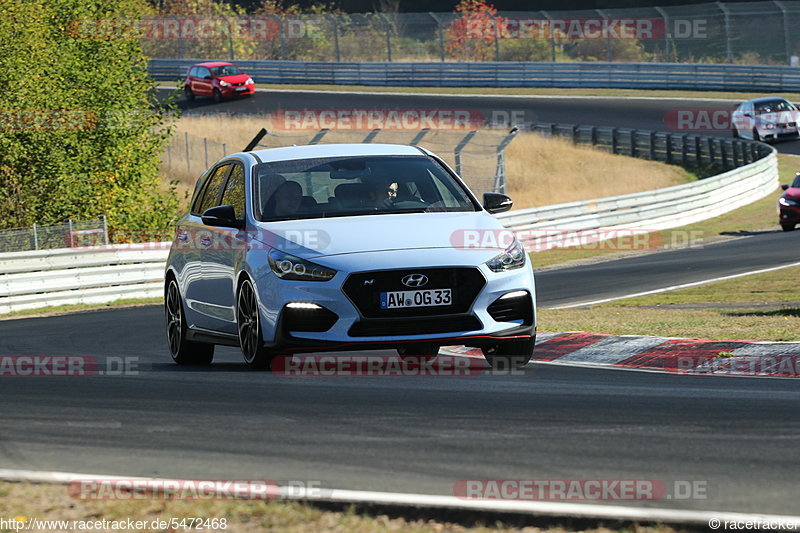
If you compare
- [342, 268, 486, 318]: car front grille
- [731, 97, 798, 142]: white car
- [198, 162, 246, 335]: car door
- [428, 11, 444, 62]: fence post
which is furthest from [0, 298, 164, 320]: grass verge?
[428, 11, 444, 62]: fence post

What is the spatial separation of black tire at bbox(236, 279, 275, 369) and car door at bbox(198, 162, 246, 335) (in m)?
0.18

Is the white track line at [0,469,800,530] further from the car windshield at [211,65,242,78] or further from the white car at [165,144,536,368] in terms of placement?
the car windshield at [211,65,242,78]

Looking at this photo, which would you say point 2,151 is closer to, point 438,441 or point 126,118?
point 126,118

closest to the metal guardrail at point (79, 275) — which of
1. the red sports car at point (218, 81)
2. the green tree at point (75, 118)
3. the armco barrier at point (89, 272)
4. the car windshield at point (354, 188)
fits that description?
the armco barrier at point (89, 272)

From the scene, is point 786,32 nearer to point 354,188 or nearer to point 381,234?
point 354,188

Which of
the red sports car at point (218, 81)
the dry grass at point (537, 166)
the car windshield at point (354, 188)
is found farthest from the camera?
the red sports car at point (218, 81)

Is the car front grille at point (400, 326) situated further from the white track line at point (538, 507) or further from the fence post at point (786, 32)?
the fence post at point (786, 32)

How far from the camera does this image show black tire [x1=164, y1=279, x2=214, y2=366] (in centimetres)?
1075

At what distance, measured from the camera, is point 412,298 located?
8.43 m

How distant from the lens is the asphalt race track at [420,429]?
A: 5.27 metres

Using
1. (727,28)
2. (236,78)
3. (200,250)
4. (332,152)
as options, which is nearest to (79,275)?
(200,250)

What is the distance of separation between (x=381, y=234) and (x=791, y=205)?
2212 centimetres

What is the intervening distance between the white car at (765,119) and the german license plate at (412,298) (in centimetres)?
3736

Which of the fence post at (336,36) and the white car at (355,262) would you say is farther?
the fence post at (336,36)
